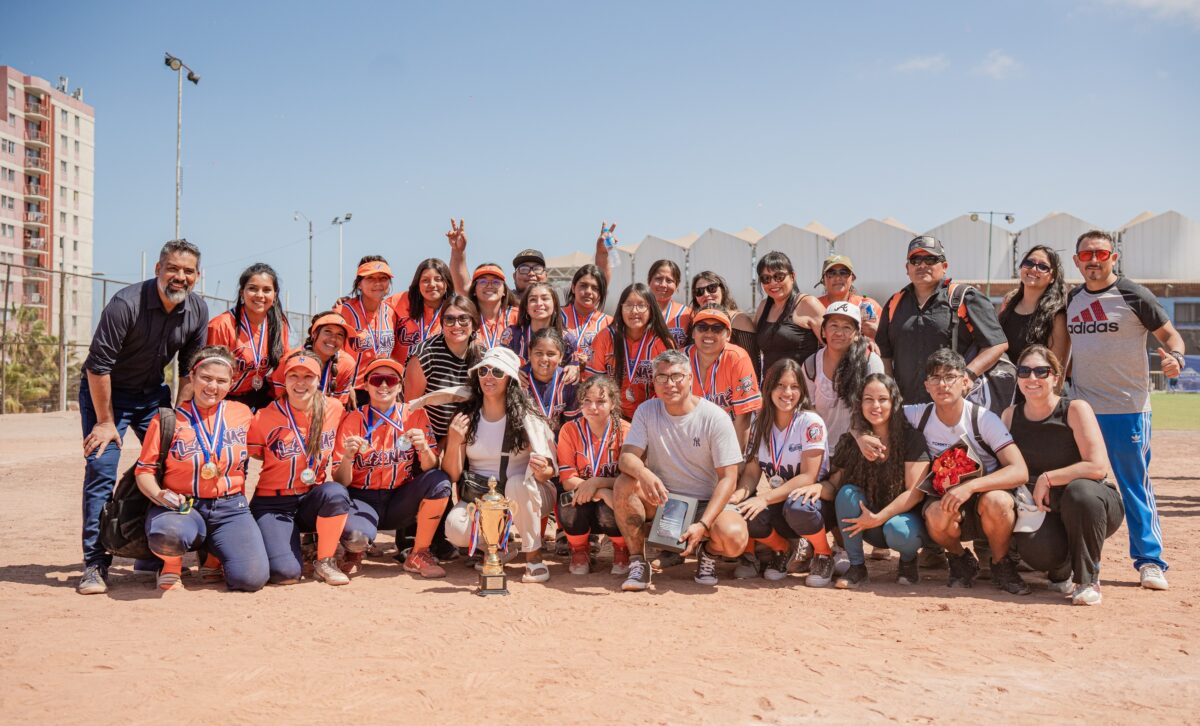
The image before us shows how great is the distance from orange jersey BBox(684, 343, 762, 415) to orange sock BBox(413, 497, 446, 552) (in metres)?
2.05

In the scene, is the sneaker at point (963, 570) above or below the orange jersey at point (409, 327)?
below

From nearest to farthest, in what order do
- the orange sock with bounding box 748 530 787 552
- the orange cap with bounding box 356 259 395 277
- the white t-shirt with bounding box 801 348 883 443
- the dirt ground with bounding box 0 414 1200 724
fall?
1. the dirt ground with bounding box 0 414 1200 724
2. the orange sock with bounding box 748 530 787 552
3. the white t-shirt with bounding box 801 348 883 443
4. the orange cap with bounding box 356 259 395 277

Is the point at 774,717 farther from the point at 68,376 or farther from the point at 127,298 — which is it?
the point at 68,376

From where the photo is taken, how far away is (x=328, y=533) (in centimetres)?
597

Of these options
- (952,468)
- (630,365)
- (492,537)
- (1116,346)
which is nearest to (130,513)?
(492,537)

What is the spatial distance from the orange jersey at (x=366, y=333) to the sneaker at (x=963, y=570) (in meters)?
4.51

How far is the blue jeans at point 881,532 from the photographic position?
581 centimetres

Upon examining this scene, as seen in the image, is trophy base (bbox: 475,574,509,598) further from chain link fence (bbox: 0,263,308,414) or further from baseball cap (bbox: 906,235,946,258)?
chain link fence (bbox: 0,263,308,414)

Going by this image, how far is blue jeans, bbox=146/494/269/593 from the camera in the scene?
5566 mm

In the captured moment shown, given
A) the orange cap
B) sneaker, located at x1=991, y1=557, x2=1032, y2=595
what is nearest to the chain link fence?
the orange cap

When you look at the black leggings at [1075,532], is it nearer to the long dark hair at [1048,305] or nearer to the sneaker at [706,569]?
the long dark hair at [1048,305]

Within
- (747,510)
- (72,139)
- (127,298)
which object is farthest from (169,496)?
(72,139)

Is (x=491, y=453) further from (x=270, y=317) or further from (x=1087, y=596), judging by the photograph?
(x=1087, y=596)

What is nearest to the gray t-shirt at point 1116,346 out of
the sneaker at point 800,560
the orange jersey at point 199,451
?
the sneaker at point 800,560
